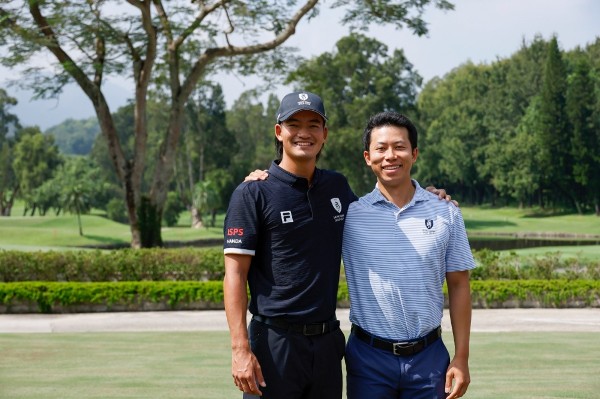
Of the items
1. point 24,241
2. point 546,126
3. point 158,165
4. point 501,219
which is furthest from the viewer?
point 501,219

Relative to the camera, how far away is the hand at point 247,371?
3.58 metres

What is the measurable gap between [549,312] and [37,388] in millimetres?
10697

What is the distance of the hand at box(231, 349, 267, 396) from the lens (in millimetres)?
3576

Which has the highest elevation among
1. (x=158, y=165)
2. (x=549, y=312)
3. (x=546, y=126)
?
(x=546, y=126)

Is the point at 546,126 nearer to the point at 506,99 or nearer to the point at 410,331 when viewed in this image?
the point at 506,99

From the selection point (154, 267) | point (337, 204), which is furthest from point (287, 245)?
point (154, 267)

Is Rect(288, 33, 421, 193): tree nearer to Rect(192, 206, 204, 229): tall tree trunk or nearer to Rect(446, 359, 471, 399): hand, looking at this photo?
Rect(192, 206, 204, 229): tall tree trunk

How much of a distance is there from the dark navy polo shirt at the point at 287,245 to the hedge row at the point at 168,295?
13291mm

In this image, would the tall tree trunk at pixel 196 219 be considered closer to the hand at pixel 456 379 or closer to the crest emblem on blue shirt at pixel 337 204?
the crest emblem on blue shirt at pixel 337 204

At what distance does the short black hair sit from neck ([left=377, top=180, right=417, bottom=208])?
22cm

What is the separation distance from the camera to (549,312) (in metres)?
Result: 16.0

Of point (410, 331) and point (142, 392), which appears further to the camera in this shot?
point (142, 392)

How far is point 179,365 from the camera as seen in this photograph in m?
9.53

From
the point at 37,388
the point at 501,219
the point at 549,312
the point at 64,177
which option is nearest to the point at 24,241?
the point at 64,177
